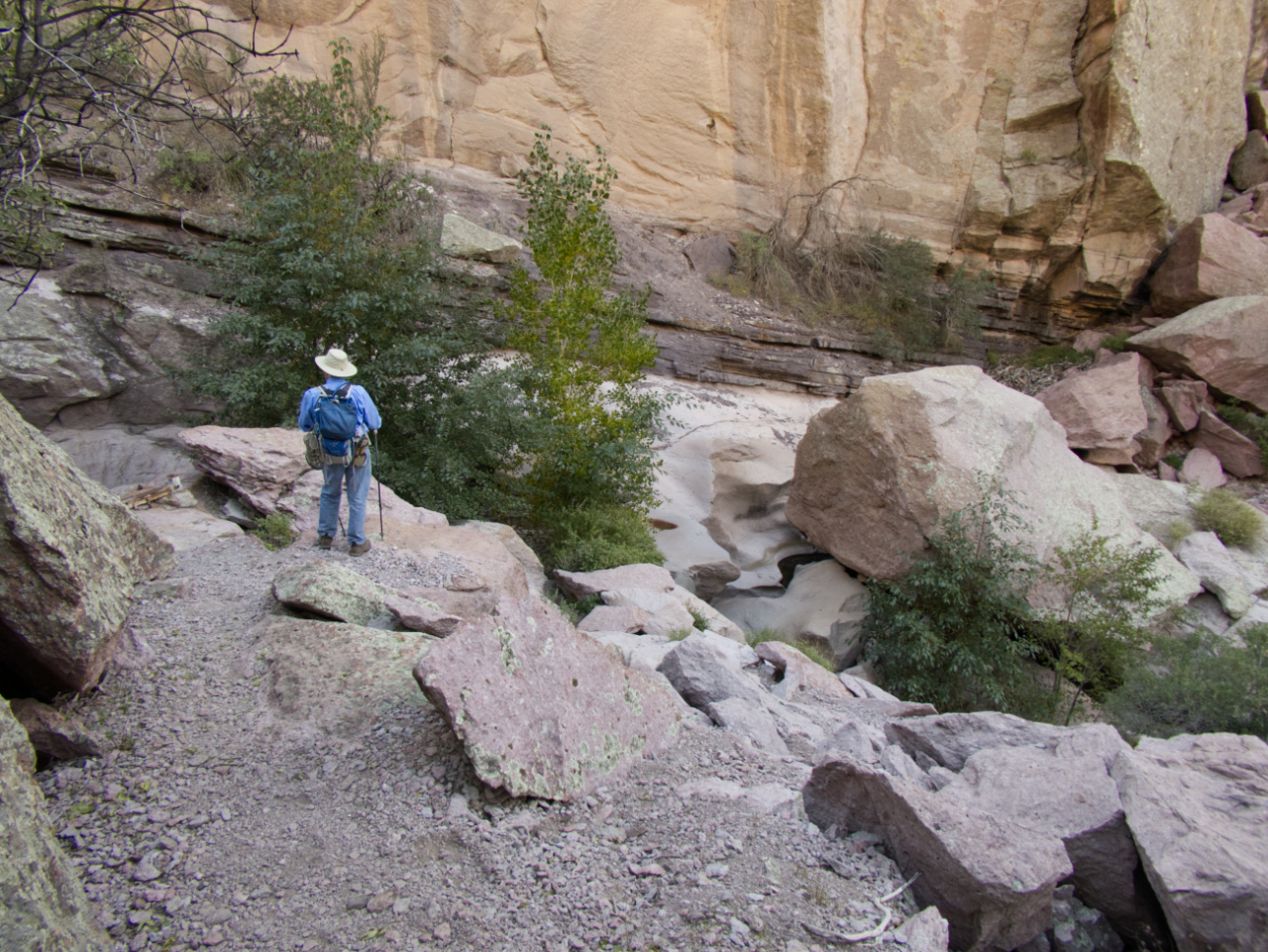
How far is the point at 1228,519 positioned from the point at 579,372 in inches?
394

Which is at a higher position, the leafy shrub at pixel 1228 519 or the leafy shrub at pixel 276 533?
the leafy shrub at pixel 276 533

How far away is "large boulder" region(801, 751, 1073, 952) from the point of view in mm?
2416

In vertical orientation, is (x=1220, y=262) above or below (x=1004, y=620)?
above

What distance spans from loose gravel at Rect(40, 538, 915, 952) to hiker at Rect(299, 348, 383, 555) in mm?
2138

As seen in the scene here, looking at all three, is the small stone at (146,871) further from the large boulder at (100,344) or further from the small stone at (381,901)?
the large boulder at (100,344)

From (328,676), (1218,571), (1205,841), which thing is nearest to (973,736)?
(1205,841)

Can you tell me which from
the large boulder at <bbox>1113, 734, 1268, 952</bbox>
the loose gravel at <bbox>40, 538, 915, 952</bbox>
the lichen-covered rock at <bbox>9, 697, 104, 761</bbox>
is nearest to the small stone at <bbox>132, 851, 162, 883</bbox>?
the loose gravel at <bbox>40, 538, 915, 952</bbox>

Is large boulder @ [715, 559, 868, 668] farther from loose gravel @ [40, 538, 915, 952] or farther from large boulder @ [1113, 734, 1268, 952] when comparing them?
loose gravel @ [40, 538, 915, 952]

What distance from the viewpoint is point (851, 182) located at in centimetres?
1608

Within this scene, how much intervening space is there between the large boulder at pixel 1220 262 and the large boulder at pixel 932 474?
8.05m

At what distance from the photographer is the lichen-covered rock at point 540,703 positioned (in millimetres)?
2658

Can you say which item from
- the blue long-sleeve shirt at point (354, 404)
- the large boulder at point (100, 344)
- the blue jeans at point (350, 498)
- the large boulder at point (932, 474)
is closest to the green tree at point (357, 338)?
the large boulder at point (100, 344)

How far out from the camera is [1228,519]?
10852mm

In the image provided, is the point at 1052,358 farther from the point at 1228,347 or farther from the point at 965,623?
the point at 965,623
